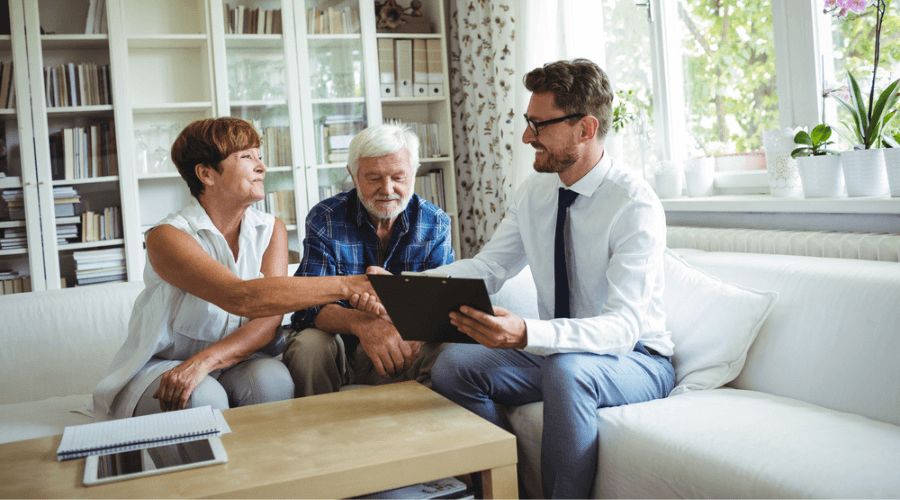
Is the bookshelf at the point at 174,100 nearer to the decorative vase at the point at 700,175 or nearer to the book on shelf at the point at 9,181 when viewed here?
the book on shelf at the point at 9,181

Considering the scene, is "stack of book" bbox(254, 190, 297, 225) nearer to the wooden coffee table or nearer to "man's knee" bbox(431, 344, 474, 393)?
"man's knee" bbox(431, 344, 474, 393)

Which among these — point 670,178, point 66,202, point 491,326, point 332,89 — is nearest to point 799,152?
point 670,178

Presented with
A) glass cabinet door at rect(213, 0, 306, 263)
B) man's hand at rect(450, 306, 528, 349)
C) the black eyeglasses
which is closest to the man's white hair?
the black eyeglasses

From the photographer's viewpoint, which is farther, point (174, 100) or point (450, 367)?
point (174, 100)

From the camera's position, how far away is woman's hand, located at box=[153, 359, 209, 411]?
1565mm

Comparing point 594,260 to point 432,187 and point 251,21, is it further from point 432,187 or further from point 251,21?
point 251,21

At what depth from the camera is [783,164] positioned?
7.03 ft

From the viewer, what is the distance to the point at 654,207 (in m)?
1.66

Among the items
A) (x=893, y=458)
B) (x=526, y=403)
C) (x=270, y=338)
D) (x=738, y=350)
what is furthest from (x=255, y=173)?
(x=893, y=458)

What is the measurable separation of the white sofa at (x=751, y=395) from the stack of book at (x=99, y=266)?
53.7 inches

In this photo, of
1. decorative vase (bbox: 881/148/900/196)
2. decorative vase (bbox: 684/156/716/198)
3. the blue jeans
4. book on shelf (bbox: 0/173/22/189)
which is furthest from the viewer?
book on shelf (bbox: 0/173/22/189)

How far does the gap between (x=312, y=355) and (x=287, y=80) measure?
2.14 m

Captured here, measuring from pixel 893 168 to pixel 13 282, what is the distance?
11.4 ft

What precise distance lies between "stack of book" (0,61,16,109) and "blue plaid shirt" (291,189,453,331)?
2014 millimetres
